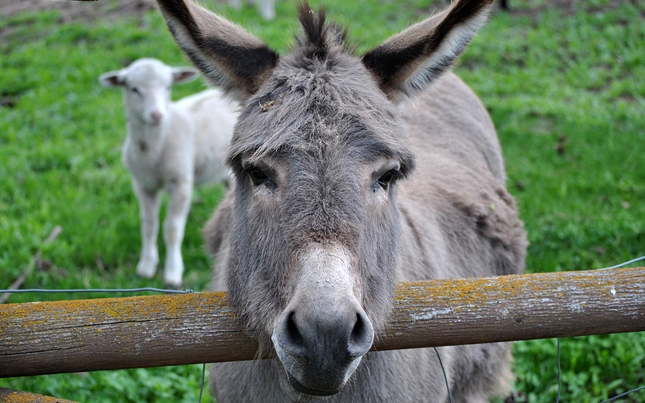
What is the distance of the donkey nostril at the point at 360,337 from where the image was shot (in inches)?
73.2

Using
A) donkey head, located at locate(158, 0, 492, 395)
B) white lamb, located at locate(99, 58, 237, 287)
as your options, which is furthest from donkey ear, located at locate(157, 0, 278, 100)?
white lamb, located at locate(99, 58, 237, 287)

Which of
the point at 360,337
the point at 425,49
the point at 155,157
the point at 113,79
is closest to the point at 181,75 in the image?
the point at 113,79

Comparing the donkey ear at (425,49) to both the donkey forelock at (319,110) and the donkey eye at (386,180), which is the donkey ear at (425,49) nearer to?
the donkey forelock at (319,110)

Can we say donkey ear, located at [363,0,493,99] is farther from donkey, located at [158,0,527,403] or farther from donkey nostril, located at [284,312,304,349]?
donkey nostril, located at [284,312,304,349]

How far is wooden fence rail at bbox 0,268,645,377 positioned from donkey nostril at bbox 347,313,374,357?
334 millimetres

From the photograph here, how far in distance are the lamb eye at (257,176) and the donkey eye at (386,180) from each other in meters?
0.44

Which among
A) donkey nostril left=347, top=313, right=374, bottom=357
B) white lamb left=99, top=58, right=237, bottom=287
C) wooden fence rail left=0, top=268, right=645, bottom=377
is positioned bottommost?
white lamb left=99, top=58, right=237, bottom=287

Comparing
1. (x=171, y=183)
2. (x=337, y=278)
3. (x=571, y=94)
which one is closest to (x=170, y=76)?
(x=171, y=183)

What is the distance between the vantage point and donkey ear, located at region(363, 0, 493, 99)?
8.15ft

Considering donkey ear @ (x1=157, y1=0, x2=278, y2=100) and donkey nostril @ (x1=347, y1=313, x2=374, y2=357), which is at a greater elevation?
donkey ear @ (x1=157, y1=0, x2=278, y2=100)

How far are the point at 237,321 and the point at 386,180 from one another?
2.73 feet

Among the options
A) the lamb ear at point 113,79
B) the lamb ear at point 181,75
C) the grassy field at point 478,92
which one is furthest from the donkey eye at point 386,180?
the lamb ear at point 113,79

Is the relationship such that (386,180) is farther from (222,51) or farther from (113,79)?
(113,79)

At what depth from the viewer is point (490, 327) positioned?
7.04 feet
